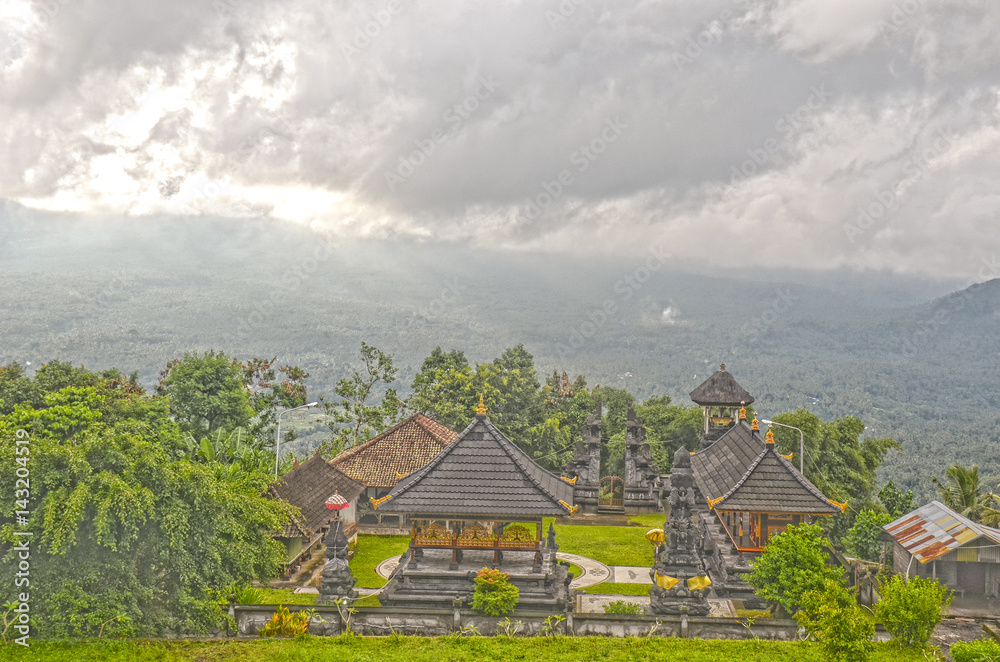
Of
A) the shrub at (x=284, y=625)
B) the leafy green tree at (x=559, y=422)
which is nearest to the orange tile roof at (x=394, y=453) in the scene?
the leafy green tree at (x=559, y=422)

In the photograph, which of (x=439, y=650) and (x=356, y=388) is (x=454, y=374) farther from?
(x=439, y=650)

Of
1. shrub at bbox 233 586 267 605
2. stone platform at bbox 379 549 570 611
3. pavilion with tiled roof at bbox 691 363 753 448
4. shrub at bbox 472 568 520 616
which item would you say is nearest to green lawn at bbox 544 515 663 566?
stone platform at bbox 379 549 570 611

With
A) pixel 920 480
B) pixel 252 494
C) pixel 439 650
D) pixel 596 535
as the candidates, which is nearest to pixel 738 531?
pixel 596 535

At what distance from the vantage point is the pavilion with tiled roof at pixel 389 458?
36250mm

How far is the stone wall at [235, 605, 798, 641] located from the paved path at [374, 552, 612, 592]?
21.5 ft

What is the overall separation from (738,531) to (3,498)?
24.9 m

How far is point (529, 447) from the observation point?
4847 centimetres

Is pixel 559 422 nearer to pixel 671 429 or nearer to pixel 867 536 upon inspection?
pixel 671 429

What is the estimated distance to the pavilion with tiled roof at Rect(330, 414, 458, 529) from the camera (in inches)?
1427

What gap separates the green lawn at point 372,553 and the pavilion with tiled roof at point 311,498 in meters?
1.15

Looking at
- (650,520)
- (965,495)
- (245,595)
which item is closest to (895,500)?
(965,495)

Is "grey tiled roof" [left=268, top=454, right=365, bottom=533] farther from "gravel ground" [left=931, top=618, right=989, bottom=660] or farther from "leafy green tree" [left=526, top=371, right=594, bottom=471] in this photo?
"gravel ground" [left=931, top=618, right=989, bottom=660]

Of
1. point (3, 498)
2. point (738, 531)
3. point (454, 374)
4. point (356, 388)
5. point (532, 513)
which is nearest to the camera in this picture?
point (3, 498)

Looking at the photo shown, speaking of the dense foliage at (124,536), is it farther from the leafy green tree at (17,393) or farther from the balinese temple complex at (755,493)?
the balinese temple complex at (755,493)
